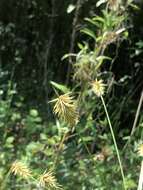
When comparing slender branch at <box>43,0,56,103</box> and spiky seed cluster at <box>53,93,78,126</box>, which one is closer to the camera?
spiky seed cluster at <box>53,93,78,126</box>

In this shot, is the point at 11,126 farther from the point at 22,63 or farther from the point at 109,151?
the point at 22,63

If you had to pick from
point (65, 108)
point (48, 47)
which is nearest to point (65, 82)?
point (48, 47)

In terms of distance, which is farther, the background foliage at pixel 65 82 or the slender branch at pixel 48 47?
the slender branch at pixel 48 47

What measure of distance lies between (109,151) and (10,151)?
0.48 m

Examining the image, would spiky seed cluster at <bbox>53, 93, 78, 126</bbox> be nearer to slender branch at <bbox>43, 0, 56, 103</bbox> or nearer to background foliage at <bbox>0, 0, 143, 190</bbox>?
background foliage at <bbox>0, 0, 143, 190</bbox>

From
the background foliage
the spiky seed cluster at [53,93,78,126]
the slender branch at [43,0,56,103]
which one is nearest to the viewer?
the spiky seed cluster at [53,93,78,126]

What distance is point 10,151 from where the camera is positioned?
3096 millimetres

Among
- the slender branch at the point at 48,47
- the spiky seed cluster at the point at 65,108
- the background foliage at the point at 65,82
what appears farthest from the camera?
the slender branch at the point at 48,47

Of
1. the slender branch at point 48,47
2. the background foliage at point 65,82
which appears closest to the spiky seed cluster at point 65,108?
the background foliage at point 65,82

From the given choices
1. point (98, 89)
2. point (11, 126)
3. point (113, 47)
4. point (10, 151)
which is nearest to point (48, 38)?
point (113, 47)

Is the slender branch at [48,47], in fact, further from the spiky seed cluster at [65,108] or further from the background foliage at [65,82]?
the spiky seed cluster at [65,108]

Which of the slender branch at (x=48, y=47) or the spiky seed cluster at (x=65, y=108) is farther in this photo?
the slender branch at (x=48, y=47)

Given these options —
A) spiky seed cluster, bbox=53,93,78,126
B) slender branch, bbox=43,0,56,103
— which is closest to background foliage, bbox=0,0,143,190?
slender branch, bbox=43,0,56,103

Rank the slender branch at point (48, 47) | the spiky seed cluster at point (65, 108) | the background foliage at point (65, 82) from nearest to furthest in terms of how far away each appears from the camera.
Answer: the spiky seed cluster at point (65, 108) → the background foliage at point (65, 82) → the slender branch at point (48, 47)
